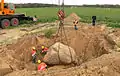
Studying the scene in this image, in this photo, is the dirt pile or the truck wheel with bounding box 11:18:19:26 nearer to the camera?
the dirt pile

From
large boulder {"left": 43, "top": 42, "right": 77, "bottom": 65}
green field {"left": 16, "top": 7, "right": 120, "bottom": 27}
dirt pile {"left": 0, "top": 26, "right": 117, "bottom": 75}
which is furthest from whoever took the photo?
green field {"left": 16, "top": 7, "right": 120, "bottom": 27}

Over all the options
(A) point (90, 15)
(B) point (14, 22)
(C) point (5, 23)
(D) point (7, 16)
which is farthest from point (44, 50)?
(A) point (90, 15)

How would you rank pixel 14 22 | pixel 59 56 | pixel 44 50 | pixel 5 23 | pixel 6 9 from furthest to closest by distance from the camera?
pixel 14 22 < pixel 6 9 < pixel 5 23 < pixel 44 50 < pixel 59 56

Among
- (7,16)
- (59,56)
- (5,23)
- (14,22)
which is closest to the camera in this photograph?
(59,56)

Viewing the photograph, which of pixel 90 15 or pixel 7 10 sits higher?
pixel 7 10

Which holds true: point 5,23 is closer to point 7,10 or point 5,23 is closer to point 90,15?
point 7,10

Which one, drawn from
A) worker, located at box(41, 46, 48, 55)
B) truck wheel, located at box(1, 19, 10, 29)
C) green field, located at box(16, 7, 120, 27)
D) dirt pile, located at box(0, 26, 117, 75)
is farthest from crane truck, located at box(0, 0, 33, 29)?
worker, located at box(41, 46, 48, 55)

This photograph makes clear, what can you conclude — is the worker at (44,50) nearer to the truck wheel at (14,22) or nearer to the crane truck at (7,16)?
the crane truck at (7,16)

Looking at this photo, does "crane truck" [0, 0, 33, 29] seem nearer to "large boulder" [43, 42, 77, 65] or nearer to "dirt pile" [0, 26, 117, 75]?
"dirt pile" [0, 26, 117, 75]

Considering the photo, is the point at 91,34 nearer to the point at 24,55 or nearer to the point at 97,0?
the point at 24,55

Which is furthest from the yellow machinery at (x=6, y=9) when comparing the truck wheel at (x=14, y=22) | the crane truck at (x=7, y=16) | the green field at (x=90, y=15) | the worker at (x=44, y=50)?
the worker at (x=44, y=50)

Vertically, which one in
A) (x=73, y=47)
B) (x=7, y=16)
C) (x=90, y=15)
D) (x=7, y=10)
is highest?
(x=7, y=10)

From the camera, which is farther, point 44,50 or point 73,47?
point 73,47

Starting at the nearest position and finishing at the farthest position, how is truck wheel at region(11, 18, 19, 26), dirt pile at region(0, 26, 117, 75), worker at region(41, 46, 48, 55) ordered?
dirt pile at region(0, 26, 117, 75) < worker at region(41, 46, 48, 55) < truck wheel at region(11, 18, 19, 26)
